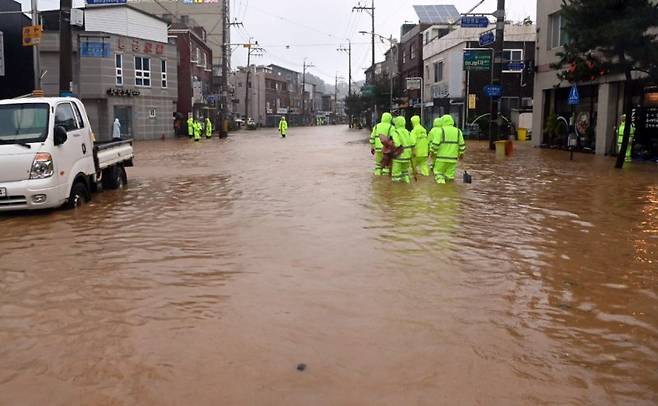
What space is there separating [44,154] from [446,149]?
8.31 m

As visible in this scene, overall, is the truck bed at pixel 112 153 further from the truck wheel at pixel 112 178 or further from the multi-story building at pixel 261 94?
the multi-story building at pixel 261 94

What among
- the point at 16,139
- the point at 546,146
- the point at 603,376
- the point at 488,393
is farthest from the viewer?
the point at 546,146

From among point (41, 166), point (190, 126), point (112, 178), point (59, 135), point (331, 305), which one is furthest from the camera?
point (190, 126)

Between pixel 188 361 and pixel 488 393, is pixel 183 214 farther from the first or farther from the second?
pixel 488 393

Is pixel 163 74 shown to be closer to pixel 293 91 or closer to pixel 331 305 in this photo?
pixel 331 305

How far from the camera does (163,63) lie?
157 ft

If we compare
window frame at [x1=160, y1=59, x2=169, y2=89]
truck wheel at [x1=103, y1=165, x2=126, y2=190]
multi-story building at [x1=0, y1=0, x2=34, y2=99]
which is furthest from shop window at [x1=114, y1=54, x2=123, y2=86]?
truck wheel at [x1=103, y1=165, x2=126, y2=190]

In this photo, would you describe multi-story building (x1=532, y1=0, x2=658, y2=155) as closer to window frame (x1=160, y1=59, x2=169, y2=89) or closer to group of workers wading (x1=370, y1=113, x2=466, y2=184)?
group of workers wading (x1=370, y1=113, x2=466, y2=184)

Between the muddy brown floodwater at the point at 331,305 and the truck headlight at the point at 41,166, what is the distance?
2.27ft

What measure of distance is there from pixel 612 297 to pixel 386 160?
31.3 ft

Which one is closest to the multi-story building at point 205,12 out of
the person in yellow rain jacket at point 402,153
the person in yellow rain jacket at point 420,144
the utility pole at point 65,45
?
the utility pole at point 65,45

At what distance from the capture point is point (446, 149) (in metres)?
14.5

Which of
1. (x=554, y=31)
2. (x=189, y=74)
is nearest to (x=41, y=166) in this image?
(x=554, y=31)

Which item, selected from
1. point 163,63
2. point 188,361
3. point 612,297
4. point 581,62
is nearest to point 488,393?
point 188,361
